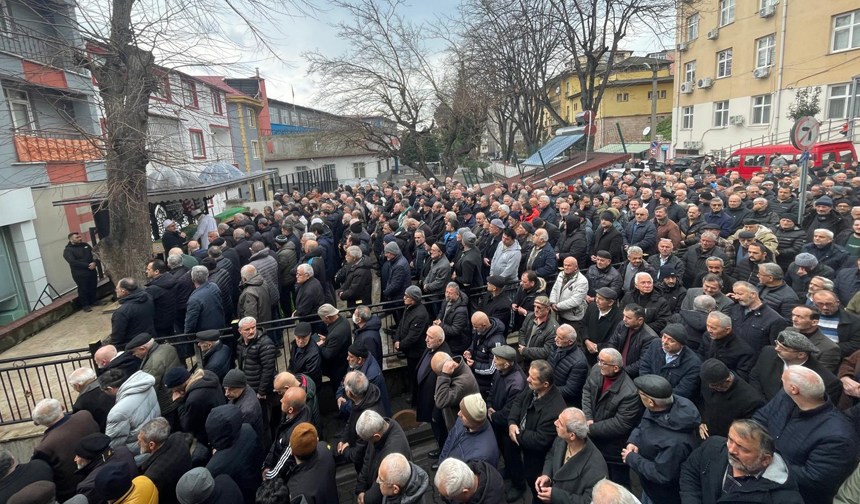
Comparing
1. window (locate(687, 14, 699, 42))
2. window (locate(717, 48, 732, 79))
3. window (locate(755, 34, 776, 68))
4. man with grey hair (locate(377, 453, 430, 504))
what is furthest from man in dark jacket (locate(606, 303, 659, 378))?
window (locate(687, 14, 699, 42))

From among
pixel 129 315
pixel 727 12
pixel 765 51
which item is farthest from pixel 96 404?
pixel 727 12

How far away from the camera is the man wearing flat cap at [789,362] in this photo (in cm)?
355

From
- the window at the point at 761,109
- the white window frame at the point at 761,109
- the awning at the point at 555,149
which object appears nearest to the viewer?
the awning at the point at 555,149

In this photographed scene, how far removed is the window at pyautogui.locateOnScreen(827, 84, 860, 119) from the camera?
1994 centimetres

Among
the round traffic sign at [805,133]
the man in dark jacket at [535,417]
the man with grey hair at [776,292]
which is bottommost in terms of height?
the man in dark jacket at [535,417]

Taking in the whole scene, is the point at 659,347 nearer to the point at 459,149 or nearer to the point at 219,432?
the point at 219,432

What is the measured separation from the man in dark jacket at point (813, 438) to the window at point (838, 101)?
77.0 ft

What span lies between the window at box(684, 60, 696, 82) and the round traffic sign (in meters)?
27.2

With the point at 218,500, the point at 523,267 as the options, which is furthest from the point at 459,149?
the point at 218,500

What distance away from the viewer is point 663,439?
134 inches

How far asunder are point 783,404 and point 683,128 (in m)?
33.5

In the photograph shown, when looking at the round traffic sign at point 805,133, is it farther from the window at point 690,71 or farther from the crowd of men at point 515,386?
the window at point 690,71

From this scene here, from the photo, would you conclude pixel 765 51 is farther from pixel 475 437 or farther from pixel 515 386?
pixel 475 437

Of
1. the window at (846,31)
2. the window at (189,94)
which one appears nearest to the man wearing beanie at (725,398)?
the window at (189,94)
